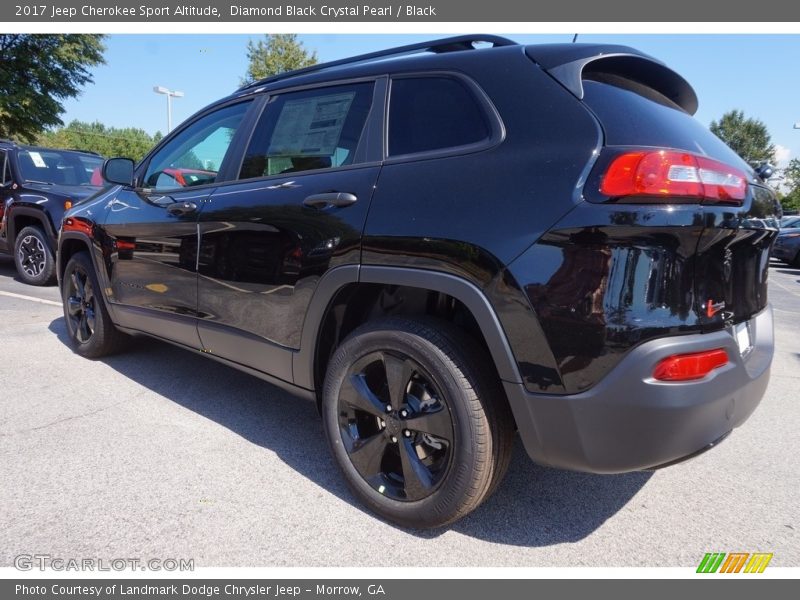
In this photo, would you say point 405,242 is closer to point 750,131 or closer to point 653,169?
point 653,169

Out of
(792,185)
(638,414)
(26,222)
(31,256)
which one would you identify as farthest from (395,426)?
(792,185)

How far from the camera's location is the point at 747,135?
59.3 meters

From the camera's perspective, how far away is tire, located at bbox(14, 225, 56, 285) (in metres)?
7.00

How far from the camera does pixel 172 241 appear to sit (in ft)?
10.2

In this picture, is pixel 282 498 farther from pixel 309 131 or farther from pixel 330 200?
pixel 309 131

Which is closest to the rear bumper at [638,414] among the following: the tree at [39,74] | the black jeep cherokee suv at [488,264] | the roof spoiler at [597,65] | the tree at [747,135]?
the black jeep cherokee suv at [488,264]

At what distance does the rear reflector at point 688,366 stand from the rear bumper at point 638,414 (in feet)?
0.06

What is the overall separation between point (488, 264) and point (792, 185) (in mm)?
55583

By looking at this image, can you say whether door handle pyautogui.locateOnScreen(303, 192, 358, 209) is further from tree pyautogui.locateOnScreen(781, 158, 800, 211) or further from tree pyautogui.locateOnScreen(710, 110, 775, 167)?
tree pyautogui.locateOnScreen(710, 110, 775, 167)

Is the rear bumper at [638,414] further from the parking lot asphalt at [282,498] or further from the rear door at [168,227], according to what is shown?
the rear door at [168,227]

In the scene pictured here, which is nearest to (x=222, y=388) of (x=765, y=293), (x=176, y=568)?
(x=176, y=568)

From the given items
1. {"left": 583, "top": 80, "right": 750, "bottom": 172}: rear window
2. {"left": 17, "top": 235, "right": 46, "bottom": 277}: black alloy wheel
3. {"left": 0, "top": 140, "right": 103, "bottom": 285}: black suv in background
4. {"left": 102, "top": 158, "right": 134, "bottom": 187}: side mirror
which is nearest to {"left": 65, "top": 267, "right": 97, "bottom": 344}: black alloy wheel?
{"left": 102, "top": 158, "right": 134, "bottom": 187}: side mirror

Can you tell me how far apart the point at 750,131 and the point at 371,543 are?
71825 millimetres

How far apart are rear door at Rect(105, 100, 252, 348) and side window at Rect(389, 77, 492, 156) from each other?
43.9 inches
